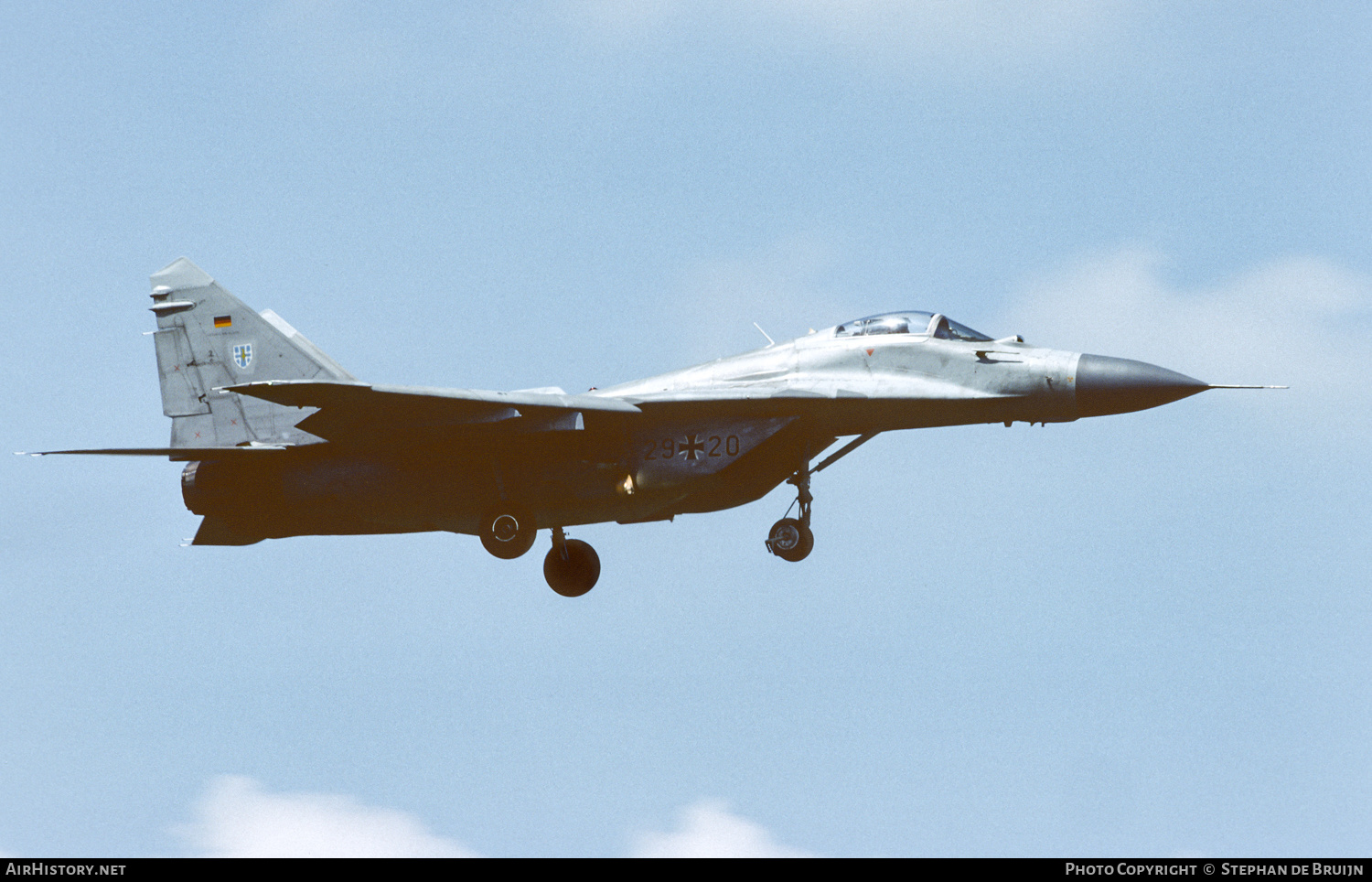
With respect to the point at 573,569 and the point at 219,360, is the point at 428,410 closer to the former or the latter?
the point at 573,569

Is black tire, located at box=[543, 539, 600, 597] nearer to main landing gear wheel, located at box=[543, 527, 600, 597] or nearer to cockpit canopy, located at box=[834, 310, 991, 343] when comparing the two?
main landing gear wheel, located at box=[543, 527, 600, 597]

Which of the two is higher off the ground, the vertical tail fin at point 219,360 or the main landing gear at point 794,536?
the vertical tail fin at point 219,360

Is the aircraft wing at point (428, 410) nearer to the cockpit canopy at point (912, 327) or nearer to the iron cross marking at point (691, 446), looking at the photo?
the iron cross marking at point (691, 446)

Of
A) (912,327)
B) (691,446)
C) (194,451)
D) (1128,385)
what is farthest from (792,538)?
(194,451)

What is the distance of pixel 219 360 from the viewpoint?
27094mm

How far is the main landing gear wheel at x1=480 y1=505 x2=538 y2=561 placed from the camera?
24438 mm

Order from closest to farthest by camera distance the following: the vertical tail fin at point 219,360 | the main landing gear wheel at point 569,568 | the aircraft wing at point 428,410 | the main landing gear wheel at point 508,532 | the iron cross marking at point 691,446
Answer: the aircraft wing at point 428,410, the main landing gear wheel at point 508,532, the iron cross marking at point 691,446, the main landing gear wheel at point 569,568, the vertical tail fin at point 219,360

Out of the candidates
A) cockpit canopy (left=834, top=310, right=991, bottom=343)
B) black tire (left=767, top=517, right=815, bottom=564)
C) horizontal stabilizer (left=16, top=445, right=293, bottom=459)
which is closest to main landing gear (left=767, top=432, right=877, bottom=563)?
black tire (left=767, top=517, right=815, bottom=564)

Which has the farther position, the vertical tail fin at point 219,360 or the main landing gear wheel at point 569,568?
the vertical tail fin at point 219,360

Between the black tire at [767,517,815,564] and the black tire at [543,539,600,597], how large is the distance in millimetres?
3248

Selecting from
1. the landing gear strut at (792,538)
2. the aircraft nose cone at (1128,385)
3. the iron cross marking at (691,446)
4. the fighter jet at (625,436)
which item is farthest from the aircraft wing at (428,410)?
the aircraft nose cone at (1128,385)

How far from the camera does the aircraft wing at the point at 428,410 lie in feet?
75.7
